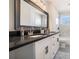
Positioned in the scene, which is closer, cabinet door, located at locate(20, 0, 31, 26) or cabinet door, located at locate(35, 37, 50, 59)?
cabinet door, located at locate(35, 37, 50, 59)

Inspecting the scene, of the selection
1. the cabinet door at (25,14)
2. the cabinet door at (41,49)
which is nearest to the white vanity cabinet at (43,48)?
the cabinet door at (41,49)

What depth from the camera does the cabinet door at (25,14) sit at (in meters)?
2.38

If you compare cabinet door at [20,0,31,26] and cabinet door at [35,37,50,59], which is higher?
cabinet door at [20,0,31,26]

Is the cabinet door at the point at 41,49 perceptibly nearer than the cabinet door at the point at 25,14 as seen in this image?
Yes

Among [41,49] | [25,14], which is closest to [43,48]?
[41,49]

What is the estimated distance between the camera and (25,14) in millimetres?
2535

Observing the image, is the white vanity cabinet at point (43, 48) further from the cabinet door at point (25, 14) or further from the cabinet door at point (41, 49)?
the cabinet door at point (25, 14)

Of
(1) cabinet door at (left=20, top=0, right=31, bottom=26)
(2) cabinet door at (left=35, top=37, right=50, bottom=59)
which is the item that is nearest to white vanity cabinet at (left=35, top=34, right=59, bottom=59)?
(2) cabinet door at (left=35, top=37, right=50, bottom=59)

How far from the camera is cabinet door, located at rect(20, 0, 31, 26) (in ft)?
7.80

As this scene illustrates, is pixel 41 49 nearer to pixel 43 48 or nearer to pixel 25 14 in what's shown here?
pixel 43 48

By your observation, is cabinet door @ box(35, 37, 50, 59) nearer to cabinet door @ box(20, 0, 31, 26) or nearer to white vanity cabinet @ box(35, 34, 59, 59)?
white vanity cabinet @ box(35, 34, 59, 59)
